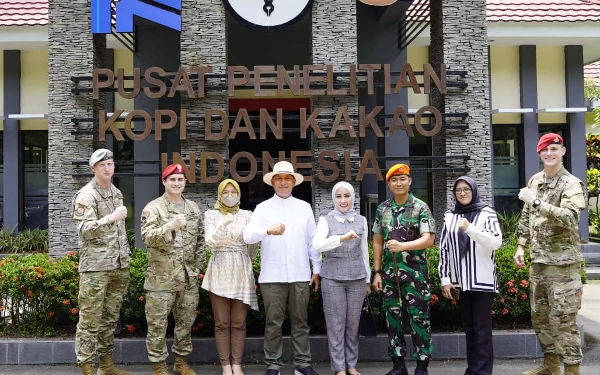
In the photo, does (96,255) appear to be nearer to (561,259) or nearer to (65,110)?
(65,110)

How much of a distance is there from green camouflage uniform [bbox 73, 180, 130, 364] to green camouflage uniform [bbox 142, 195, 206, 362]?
32cm

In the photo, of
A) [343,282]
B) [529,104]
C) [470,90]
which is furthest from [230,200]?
[529,104]

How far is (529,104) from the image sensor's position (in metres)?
12.5

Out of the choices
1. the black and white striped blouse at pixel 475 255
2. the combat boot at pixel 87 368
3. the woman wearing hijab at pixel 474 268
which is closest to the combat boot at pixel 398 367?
the woman wearing hijab at pixel 474 268

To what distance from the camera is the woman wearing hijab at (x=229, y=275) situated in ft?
16.3

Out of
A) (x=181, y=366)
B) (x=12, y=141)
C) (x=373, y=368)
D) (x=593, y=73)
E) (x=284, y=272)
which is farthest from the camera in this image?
(x=593, y=73)

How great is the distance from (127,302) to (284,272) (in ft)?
6.21

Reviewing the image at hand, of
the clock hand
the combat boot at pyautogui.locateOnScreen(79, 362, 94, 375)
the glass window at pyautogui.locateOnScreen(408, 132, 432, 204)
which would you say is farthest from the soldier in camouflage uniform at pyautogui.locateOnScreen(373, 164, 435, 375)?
the glass window at pyautogui.locateOnScreen(408, 132, 432, 204)

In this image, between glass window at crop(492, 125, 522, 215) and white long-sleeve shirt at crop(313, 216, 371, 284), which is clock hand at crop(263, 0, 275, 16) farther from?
glass window at crop(492, 125, 522, 215)

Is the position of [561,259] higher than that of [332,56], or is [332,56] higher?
[332,56]

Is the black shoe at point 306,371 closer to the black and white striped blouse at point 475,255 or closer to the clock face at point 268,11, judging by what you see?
the black and white striped blouse at point 475,255

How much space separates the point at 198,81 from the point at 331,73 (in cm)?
174

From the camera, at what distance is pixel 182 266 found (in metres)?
5.03

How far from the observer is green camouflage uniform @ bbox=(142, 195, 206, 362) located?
4930 millimetres
